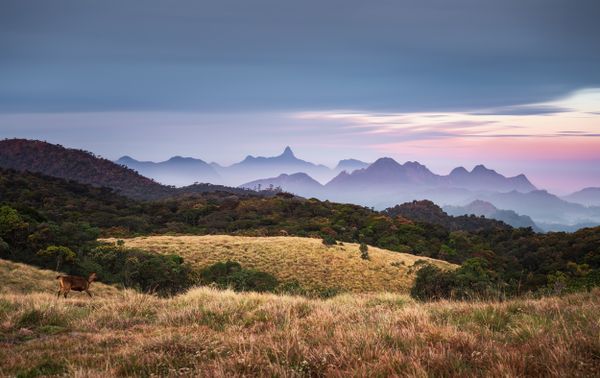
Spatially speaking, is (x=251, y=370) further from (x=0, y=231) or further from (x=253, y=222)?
(x=253, y=222)

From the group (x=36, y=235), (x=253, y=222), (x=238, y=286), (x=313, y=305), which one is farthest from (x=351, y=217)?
(x=313, y=305)

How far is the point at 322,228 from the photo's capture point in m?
74.9

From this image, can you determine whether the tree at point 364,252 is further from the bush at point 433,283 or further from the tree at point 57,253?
the tree at point 57,253

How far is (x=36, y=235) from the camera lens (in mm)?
32969

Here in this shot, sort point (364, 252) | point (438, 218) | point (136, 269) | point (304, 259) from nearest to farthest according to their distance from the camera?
1. point (136, 269)
2. point (304, 259)
3. point (364, 252)
4. point (438, 218)

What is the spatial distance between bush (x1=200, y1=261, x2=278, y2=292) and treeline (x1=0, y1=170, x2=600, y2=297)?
42.0 feet

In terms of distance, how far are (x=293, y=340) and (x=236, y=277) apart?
32244 mm

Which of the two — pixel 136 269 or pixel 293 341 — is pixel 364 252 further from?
pixel 293 341

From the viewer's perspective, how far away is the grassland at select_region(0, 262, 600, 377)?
4426 millimetres

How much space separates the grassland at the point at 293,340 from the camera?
443cm

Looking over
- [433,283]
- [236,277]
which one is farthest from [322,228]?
[236,277]

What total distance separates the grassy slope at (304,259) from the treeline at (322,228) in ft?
19.5

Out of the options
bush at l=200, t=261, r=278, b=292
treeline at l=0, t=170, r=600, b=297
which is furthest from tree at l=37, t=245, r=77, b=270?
bush at l=200, t=261, r=278, b=292

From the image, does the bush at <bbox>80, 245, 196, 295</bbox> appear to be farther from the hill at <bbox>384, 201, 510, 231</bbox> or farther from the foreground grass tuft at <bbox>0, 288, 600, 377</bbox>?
the hill at <bbox>384, 201, 510, 231</bbox>
